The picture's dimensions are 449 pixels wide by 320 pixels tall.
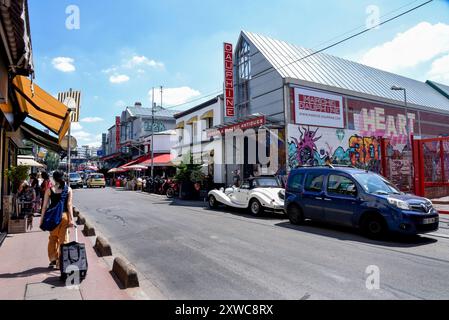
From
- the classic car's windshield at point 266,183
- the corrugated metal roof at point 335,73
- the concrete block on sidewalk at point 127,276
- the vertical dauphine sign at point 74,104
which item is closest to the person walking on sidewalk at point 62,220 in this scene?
the concrete block on sidewalk at point 127,276

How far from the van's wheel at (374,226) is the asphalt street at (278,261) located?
0.25 m

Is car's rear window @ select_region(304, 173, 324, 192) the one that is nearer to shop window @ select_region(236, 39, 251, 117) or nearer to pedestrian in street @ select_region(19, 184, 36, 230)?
pedestrian in street @ select_region(19, 184, 36, 230)

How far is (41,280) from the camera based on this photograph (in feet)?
15.8

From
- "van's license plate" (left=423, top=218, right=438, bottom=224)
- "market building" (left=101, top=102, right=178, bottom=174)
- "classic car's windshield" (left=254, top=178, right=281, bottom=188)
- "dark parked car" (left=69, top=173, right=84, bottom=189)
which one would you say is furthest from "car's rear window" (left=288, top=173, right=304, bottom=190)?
"dark parked car" (left=69, top=173, right=84, bottom=189)

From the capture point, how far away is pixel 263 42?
2138 centimetres

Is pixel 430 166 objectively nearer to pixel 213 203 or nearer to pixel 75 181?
pixel 213 203

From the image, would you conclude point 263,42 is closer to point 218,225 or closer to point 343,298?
point 218,225

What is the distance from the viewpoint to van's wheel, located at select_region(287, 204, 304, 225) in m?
9.75

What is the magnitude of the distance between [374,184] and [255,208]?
16.6 feet

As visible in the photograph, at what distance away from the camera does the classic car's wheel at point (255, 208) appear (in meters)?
12.1

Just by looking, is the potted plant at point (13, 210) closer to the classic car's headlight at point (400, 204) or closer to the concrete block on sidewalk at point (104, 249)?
the concrete block on sidewalk at point (104, 249)

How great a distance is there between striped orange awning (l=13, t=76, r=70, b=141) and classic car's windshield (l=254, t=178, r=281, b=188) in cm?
749

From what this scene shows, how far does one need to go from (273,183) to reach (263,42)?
40.6 feet

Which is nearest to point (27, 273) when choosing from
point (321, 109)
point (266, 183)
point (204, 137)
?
point (266, 183)
